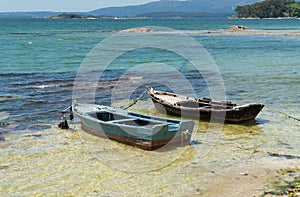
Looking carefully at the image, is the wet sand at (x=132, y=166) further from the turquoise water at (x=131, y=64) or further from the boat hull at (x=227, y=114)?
the turquoise water at (x=131, y=64)

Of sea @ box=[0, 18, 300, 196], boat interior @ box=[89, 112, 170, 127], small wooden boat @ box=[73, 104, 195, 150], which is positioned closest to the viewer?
sea @ box=[0, 18, 300, 196]

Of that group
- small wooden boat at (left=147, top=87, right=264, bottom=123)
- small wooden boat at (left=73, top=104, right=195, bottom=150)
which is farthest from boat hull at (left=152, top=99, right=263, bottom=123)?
small wooden boat at (left=73, top=104, right=195, bottom=150)

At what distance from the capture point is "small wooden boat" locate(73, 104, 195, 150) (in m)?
15.3

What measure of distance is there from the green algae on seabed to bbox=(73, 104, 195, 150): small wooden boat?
13.4 ft

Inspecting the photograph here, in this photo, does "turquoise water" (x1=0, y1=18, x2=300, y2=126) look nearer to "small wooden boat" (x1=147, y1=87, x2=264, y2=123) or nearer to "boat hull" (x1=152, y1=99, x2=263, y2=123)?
"boat hull" (x1=152, y1=99, x2=263, y2=123)

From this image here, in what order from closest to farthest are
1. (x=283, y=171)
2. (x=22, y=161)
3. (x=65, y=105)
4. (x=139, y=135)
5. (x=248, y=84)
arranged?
(x=283, y=171), (x=22, y=161), (x=139, y=135), (x=65, y=105), (x=248, y=84)

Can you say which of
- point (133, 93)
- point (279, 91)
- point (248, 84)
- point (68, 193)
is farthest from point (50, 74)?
point (68, 193)

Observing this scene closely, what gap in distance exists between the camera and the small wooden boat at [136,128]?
15273 millimetres

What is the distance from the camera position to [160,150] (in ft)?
50.7

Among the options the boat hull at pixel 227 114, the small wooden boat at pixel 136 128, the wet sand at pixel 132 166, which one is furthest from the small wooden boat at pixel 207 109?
the small wooden boat at pixel 136 128

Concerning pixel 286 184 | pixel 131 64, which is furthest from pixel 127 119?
pixel 131 64

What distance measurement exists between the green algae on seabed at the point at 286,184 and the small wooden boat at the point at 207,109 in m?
5.81

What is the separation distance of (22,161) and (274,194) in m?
8.10

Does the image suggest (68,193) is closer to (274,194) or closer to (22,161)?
(22,161)
